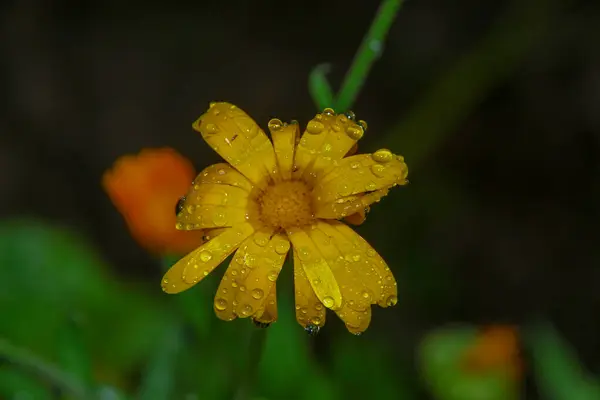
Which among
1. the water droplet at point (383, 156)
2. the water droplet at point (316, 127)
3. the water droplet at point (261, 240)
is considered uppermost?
the water droplet at point (316, 127)

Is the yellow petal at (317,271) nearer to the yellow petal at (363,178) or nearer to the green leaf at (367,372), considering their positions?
the yellow petal at (363,178)

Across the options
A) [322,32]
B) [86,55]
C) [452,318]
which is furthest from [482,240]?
[86,55]

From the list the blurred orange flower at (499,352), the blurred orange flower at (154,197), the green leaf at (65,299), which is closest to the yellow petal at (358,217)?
the blurred orange flower at (154,197)

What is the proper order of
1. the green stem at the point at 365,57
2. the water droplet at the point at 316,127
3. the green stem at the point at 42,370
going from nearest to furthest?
the water droplet at the point at 316,127, the green stem at the point at 365,57, the green stem at the point at 42,370

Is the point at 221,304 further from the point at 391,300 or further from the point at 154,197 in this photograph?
the point at 154,197

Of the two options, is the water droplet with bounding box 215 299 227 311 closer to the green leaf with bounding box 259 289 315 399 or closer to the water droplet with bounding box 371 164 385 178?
the water droplet with bounding box 371 164 385 178

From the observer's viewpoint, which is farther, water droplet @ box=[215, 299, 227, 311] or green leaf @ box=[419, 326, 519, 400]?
green leaf @ box=[419, 326, 519, 400]

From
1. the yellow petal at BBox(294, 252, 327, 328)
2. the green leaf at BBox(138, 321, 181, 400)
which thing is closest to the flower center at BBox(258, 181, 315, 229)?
the yellow petal at BBox(294, 252, 327, 328)
